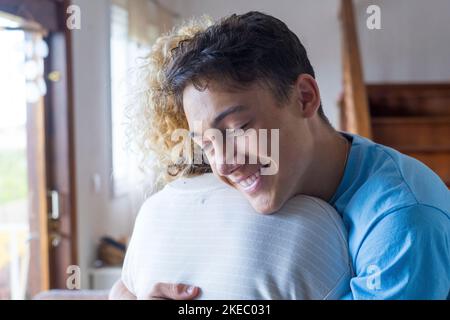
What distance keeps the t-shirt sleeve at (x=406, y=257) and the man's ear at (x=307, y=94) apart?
144mm

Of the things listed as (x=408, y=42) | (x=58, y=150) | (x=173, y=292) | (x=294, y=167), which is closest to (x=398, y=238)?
(x=294, y=167)

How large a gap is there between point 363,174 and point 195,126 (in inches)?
7.8

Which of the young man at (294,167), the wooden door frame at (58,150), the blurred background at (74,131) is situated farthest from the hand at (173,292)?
the wooden door frame at (58,150)

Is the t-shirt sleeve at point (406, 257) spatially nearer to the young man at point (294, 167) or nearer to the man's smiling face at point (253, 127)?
the young man at point (294, 167)

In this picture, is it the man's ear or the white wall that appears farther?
the white wall

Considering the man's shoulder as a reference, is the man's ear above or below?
above

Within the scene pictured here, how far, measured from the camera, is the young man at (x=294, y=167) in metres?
0.51

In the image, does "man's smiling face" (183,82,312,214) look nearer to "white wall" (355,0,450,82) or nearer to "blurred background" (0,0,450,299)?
"blurred background" (0,0,450,299)

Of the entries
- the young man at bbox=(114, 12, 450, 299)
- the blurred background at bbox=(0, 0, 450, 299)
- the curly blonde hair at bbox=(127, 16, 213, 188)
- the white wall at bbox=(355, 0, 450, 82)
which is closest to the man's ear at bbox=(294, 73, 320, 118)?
the young man at bbox=(114, 12, 450, 299)

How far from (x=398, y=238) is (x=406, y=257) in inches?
0.7

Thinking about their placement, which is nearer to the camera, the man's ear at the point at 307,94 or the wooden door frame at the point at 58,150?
the man's ear at the point at 307,94

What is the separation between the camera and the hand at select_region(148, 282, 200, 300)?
0.57 metres

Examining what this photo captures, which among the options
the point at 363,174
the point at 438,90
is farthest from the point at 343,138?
the point at 438,90

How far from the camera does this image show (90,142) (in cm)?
231
